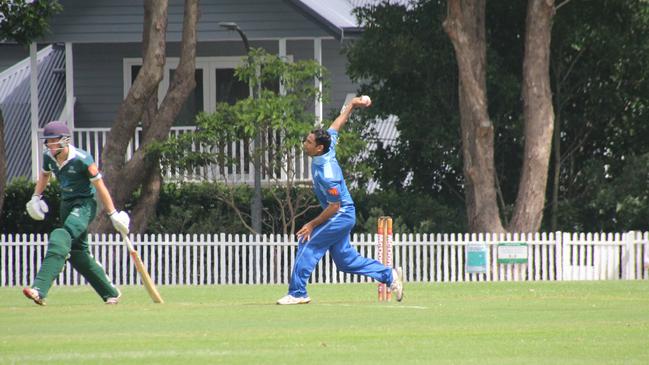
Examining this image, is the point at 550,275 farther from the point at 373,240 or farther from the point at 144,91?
Result: the point at 144,91

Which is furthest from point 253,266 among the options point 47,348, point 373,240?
point 47,348

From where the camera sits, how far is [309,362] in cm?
888

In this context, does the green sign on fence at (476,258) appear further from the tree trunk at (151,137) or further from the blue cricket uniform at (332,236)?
the blue cricket uniform at (332,236)

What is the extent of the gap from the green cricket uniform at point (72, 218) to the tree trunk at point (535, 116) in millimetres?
12300

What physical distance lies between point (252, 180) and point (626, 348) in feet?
62.2

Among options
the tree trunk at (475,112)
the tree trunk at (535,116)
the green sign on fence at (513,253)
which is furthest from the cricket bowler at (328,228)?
the tree trunk at (535,116)

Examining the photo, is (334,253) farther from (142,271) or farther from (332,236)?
(142,271)

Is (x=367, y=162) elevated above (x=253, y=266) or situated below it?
above

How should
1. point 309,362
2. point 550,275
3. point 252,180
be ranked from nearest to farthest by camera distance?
point 309,362
point 550,275
point 252,180

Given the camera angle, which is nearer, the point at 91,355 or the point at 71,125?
the point at 91,355

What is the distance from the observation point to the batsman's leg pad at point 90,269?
44.7 feet

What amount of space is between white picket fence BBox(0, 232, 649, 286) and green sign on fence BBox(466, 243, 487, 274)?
0.09 meters

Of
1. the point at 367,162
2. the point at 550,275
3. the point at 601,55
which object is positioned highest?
the point at 601,55

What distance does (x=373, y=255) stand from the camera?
77.1 ft
